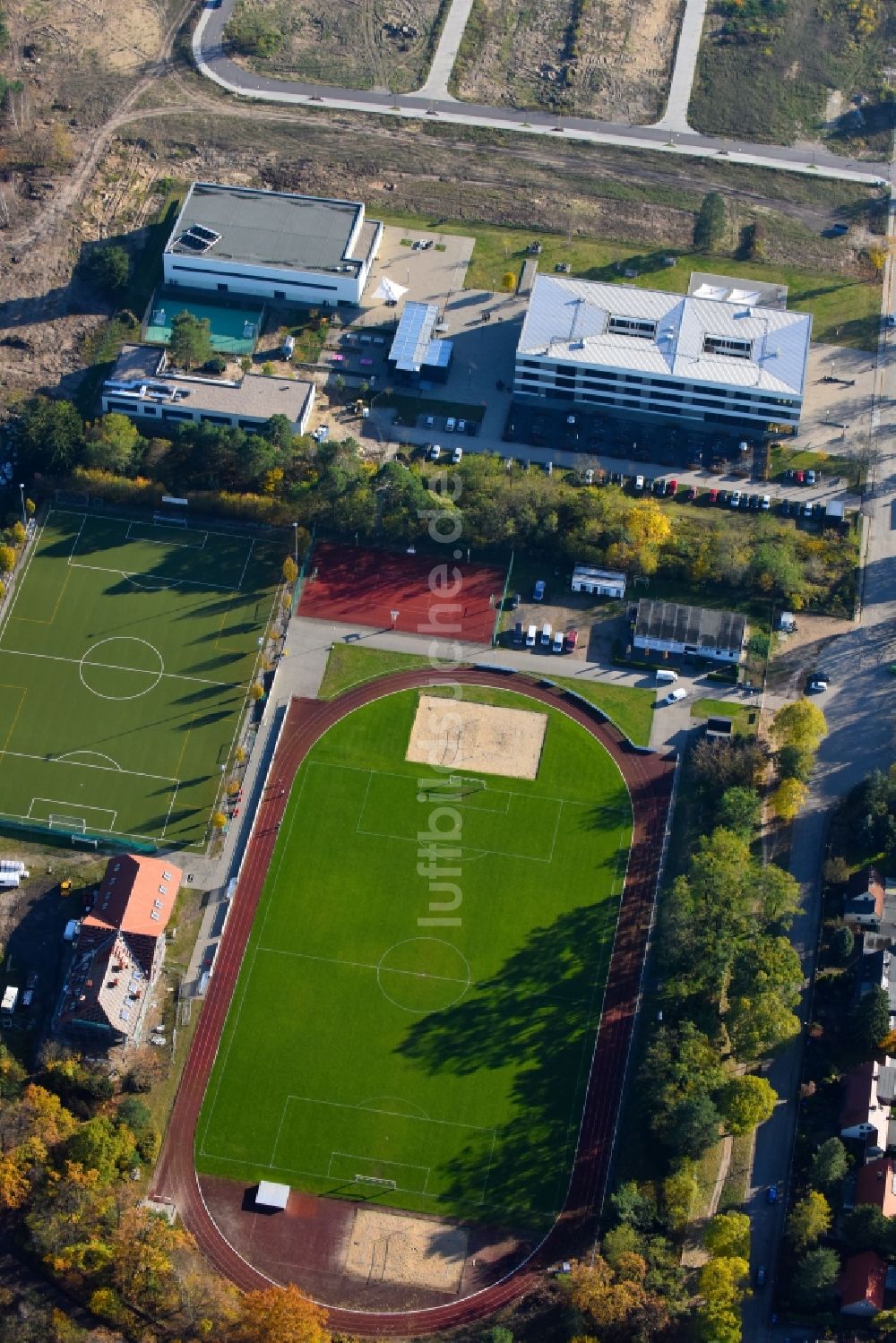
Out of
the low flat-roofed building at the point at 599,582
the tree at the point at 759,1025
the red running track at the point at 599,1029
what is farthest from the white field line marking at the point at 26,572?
the tree at the point at 759,1025

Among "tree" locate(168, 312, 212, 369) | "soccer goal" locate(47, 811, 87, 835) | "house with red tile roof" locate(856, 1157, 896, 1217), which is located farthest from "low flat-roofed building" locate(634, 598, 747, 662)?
→ "tree" locate(168, 312, 212, 369)

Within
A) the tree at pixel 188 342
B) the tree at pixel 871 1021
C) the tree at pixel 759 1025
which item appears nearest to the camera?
the tree at pixel 759 1025

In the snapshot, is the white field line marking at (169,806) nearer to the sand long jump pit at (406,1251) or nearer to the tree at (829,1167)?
the sand long jump pit at (406,1251)

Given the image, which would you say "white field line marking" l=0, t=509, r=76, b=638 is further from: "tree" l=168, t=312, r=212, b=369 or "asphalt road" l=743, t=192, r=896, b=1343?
"asphalt road" l=743, t=192, r=896, b=1343

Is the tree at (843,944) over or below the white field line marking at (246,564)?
below

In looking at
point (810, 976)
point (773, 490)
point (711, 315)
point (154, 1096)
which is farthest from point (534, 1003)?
point (711, 315)

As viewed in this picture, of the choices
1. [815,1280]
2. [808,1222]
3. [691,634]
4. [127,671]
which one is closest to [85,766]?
[127,671]

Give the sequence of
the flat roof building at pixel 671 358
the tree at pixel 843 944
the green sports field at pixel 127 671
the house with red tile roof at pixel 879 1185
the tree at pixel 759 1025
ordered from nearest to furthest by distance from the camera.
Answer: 1. the house with red tile roof at pixel 879 1185
2. the tree at pixel 759 1025
3. the tree at pixel 843 944
4. the green sports field at pixel 127 671
5. the flat roof building at pixel 671 358

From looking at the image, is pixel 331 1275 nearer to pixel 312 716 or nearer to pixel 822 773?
pixel 312 716
